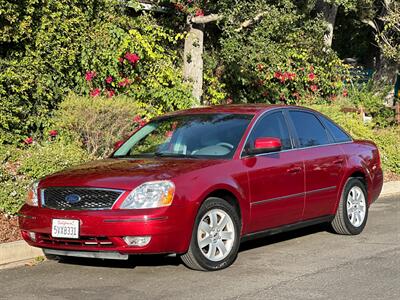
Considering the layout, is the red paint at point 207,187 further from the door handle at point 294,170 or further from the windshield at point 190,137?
the windshield at point 190,137

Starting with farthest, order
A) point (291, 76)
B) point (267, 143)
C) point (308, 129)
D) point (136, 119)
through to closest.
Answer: point (291, 76) → point (136, 119) → point (308, 129) → point (267, 143)

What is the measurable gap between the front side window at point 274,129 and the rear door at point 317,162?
16cm

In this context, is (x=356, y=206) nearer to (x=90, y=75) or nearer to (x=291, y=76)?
(x=90, y=75)

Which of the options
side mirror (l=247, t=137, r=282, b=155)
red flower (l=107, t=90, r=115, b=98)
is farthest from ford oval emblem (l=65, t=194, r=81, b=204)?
red flower (l=107, t=90, r=115, b=98)

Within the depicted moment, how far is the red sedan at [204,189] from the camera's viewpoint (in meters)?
6.32

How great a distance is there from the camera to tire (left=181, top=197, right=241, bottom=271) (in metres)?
6.55

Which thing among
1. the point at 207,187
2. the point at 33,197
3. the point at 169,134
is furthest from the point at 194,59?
the point at 207,187

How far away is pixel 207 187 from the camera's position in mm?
6586

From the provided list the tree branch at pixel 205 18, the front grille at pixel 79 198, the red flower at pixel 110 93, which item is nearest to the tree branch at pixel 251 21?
the tree branch at pixel 205 18

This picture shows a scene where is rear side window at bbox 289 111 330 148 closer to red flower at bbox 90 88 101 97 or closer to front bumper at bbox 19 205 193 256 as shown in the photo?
front bumper at bbox 19 205 193 256

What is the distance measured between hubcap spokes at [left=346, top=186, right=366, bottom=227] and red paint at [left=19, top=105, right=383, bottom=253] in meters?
0.29

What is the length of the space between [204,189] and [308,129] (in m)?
2.17

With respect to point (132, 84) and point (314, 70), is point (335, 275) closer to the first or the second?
point (132, 84)

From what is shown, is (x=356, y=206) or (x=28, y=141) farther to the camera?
(x=28, y=141)
